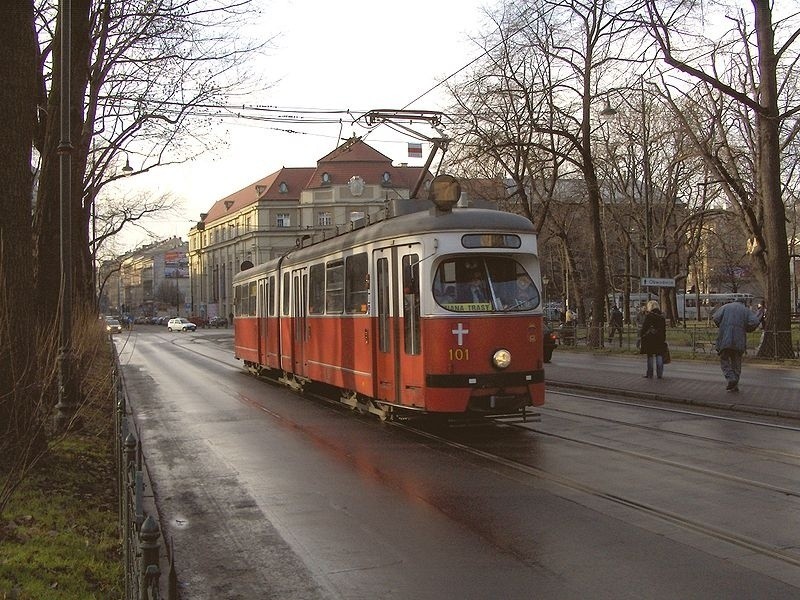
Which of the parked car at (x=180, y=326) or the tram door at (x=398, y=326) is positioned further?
the parked car at (x=180, y=326)

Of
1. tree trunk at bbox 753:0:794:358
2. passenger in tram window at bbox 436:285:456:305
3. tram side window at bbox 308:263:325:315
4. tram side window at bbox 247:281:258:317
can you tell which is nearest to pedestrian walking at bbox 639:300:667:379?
tree trunk at bbox 753:0:794:358

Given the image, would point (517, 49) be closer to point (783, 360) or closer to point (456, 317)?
point (783, 360)

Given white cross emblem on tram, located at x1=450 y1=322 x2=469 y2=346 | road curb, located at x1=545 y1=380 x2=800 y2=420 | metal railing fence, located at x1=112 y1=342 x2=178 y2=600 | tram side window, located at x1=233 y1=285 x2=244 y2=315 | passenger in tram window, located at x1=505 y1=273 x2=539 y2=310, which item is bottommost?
road curb, located at x1=545 y1=380 x2=800 y2=420

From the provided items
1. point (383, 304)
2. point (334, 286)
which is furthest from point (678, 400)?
point (334, 286)

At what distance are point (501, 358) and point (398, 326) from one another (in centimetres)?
162

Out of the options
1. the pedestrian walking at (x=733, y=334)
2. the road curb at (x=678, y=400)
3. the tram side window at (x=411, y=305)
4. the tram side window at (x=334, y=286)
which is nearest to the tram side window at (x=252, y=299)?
the tram side window at (x=334, y=286)

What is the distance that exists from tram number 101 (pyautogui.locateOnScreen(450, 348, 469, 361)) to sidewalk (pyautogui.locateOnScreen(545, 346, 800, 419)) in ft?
18.4

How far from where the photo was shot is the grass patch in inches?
215

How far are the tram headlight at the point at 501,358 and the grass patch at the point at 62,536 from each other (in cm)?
496

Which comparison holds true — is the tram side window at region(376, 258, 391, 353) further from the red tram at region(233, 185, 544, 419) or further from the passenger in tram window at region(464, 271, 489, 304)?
the passenger in tram window at region(464, 271, 489, 304)

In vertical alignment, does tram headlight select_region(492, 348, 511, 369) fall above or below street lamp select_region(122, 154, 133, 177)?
below

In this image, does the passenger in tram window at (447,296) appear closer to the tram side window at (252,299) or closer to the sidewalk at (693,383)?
the sidewalk at (693,383)

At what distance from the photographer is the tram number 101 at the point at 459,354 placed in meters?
Result: 11.2

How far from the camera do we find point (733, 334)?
16.2 metres
